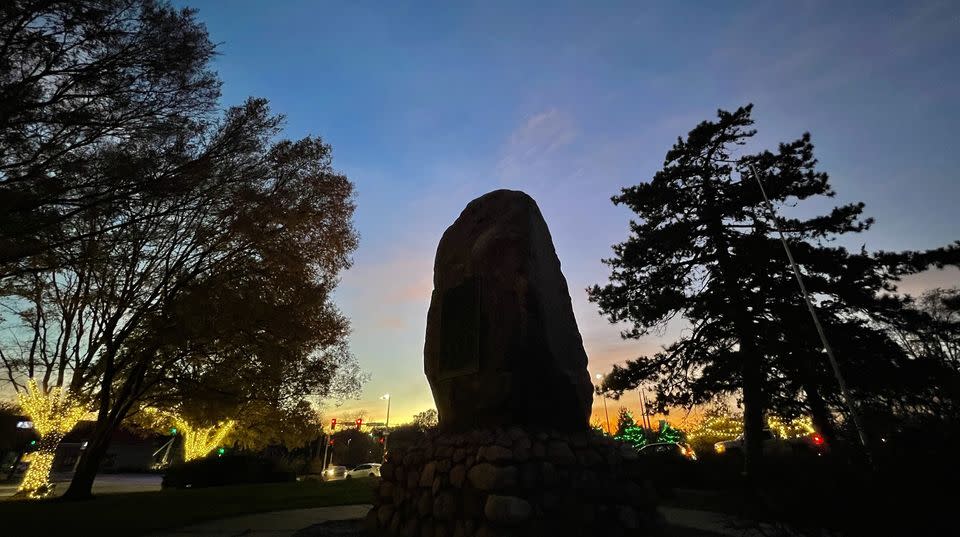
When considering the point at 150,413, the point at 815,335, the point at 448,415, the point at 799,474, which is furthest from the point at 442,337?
the point at 150,413

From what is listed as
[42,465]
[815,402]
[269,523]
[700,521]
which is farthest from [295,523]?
[815,402]

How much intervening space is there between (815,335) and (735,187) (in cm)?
626

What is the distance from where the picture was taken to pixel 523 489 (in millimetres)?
4938

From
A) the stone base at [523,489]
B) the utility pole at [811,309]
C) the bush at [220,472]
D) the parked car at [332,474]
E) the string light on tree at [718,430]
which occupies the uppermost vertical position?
the utility pole at [811,309]

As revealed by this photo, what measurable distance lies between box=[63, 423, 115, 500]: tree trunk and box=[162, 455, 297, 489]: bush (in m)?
8.53

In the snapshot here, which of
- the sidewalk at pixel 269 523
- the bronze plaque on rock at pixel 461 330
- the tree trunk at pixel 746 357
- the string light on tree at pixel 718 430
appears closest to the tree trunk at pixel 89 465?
the sidewalk at pixel 269 523

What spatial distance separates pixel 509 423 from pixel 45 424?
17.6m

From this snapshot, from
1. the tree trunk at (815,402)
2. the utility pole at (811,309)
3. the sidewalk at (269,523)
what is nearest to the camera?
the sidewalk at (269,523)

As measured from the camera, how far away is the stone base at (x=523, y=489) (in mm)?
4859

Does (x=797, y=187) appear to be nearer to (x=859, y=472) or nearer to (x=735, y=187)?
(x=735, y=187)

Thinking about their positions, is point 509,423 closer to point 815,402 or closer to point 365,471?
point 815,402

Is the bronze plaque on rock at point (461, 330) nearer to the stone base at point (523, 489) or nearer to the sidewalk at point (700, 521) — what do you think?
the stone base at point (523, 489)

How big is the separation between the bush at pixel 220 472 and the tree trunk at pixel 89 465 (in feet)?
28.0

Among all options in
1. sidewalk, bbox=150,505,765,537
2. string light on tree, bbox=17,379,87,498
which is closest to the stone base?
sidewalk, bbox=150,505,765,537
